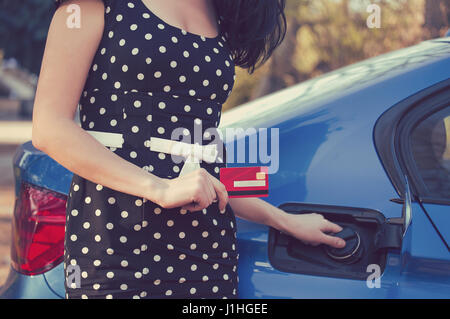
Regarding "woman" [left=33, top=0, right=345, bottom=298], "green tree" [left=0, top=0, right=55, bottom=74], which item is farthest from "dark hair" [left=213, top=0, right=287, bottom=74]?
"green tree" [left=0, top=0, right=55, bottom=74]

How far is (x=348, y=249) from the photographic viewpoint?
1.48 metres

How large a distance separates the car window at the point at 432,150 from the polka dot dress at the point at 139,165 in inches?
24.0

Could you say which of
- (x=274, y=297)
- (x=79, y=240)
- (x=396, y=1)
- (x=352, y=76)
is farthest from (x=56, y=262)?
(x=396, y=1)

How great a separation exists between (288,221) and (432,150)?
47cm

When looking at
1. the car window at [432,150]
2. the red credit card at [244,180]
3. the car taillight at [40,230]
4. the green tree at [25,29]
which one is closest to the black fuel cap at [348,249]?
the car window at [432,150]

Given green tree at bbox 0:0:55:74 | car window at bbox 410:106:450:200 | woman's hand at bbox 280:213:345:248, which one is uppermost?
green tree at bbox 0:0:55:74

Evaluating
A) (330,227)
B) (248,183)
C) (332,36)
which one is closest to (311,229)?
(330,227)

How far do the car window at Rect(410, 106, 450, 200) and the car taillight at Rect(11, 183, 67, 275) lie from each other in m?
0.96

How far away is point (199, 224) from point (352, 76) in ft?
2.52

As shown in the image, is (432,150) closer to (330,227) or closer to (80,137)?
(330,227)

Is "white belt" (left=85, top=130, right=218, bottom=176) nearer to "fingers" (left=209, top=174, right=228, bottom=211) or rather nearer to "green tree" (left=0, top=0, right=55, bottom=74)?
"fingers" (left=209, top=174, right=228, bottom=211)

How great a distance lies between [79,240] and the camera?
4.09ft

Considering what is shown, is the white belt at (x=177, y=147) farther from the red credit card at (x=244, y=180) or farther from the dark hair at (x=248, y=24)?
the dark hair at (x=248, y=24)

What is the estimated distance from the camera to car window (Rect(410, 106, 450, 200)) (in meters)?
1.55
